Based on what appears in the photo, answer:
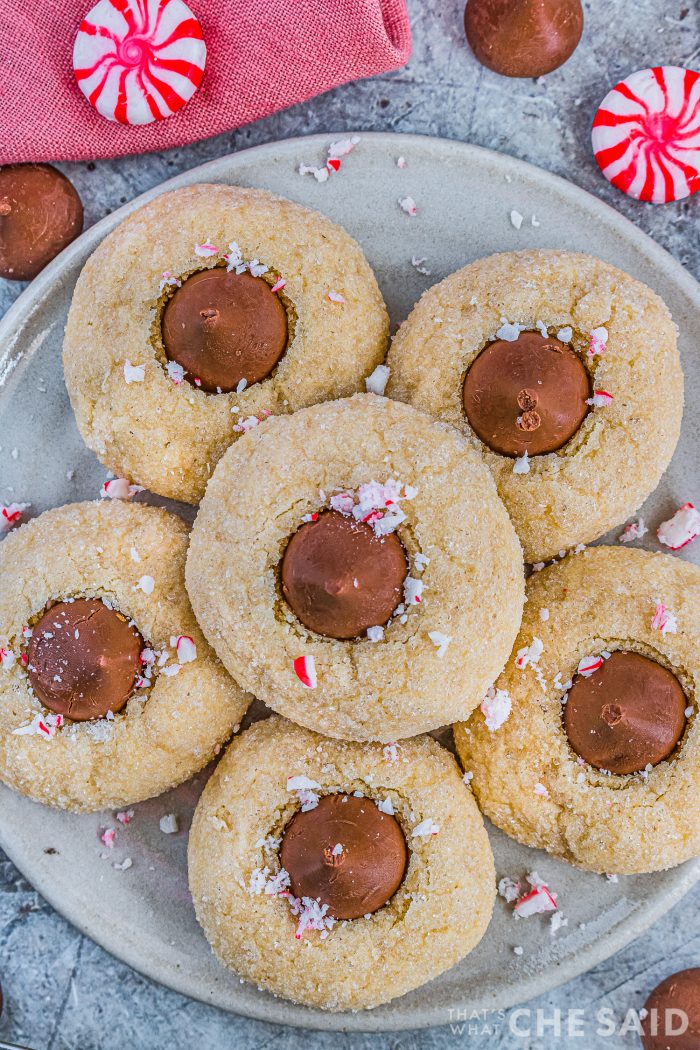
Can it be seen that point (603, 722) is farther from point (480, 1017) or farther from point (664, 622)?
point (480, 1017)

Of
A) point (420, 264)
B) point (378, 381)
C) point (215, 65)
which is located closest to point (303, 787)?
point (378, 381)

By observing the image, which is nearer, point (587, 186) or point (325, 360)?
point (325, 360)

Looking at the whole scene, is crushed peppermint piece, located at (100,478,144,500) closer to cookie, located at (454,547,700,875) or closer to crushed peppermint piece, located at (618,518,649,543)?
cookie, located at (454,547,700,875)

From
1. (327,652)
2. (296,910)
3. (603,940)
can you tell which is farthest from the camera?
(603,940)

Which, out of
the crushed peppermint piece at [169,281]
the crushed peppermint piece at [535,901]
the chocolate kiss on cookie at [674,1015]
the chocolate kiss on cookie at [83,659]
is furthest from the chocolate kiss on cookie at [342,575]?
the chocolate kiss on cookie at [674,1015]

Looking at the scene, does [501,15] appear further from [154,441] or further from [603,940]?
[603,940]

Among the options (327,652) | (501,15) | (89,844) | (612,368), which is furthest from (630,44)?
(89,844)

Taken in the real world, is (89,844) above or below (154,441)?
below
